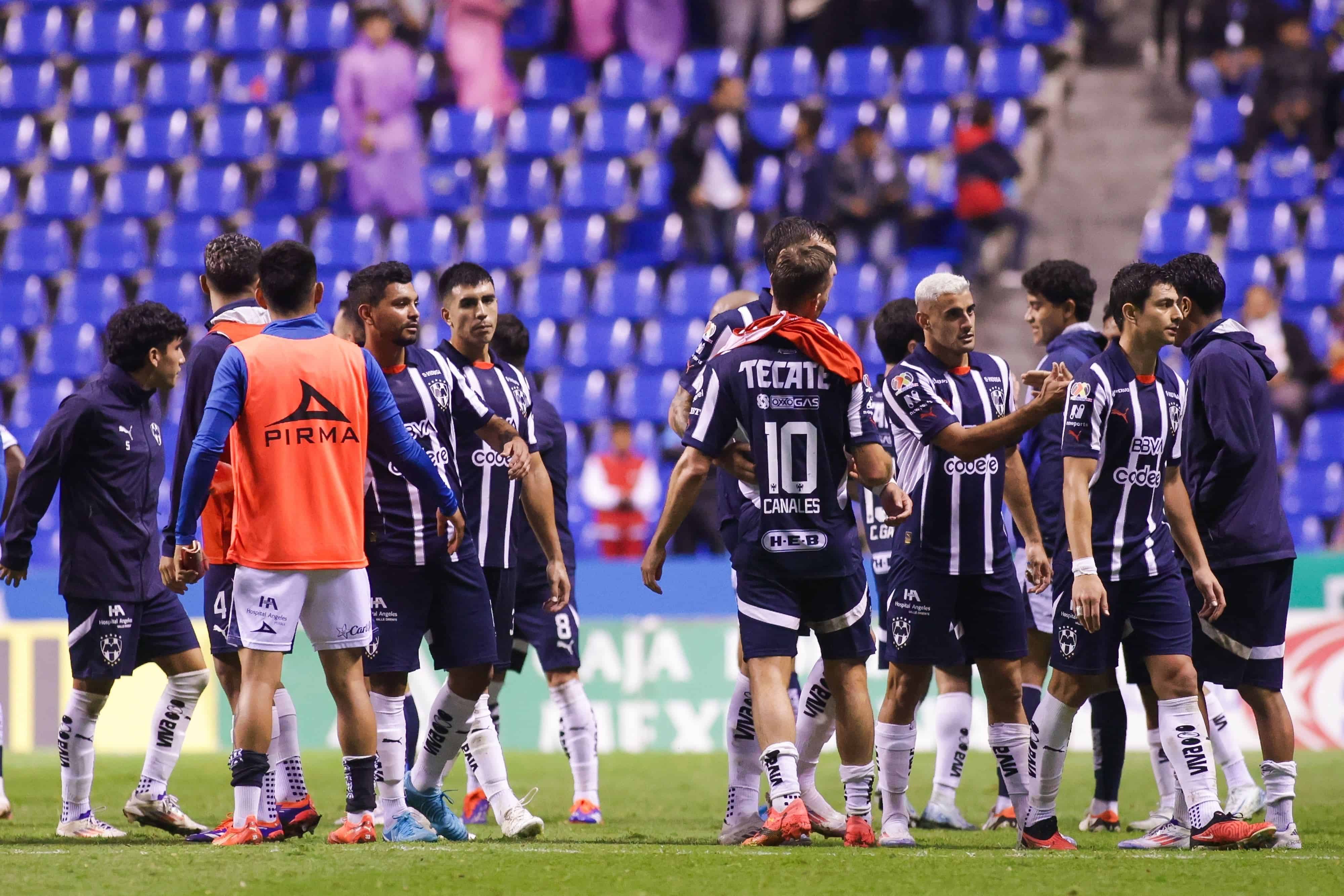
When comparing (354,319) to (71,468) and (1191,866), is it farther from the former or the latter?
(1191,866)

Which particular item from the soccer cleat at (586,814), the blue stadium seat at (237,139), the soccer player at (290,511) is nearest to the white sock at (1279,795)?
the soccer cleat at (586,814)

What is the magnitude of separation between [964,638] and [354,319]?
9.92 feet

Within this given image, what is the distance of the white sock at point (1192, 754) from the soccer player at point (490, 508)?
2641 millimetres

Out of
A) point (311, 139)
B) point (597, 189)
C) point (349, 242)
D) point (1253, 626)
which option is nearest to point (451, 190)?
point (349, 242)

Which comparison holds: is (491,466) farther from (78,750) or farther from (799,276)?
(78,750)

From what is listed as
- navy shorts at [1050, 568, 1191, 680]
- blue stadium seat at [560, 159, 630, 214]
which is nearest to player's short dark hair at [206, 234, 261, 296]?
navy shorts at [1050, 568, 1191, 680]

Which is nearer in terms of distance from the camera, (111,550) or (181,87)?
(111,550)

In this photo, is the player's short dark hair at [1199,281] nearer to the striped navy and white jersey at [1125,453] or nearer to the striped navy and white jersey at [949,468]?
the striped navy and white jersey at [1125,453]

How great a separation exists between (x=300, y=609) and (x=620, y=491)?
8.67 metres

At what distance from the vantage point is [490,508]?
7559 millimetres

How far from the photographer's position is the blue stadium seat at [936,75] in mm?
18766

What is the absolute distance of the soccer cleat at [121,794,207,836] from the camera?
7059 mm

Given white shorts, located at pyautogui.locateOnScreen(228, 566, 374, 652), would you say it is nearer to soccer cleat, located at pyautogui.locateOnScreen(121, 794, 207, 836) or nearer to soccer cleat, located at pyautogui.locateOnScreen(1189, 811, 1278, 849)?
soccer cleat, located at pyautogui.locateOnScreen(121, 794, 207, 836)

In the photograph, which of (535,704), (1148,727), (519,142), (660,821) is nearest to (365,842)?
(660,821)
